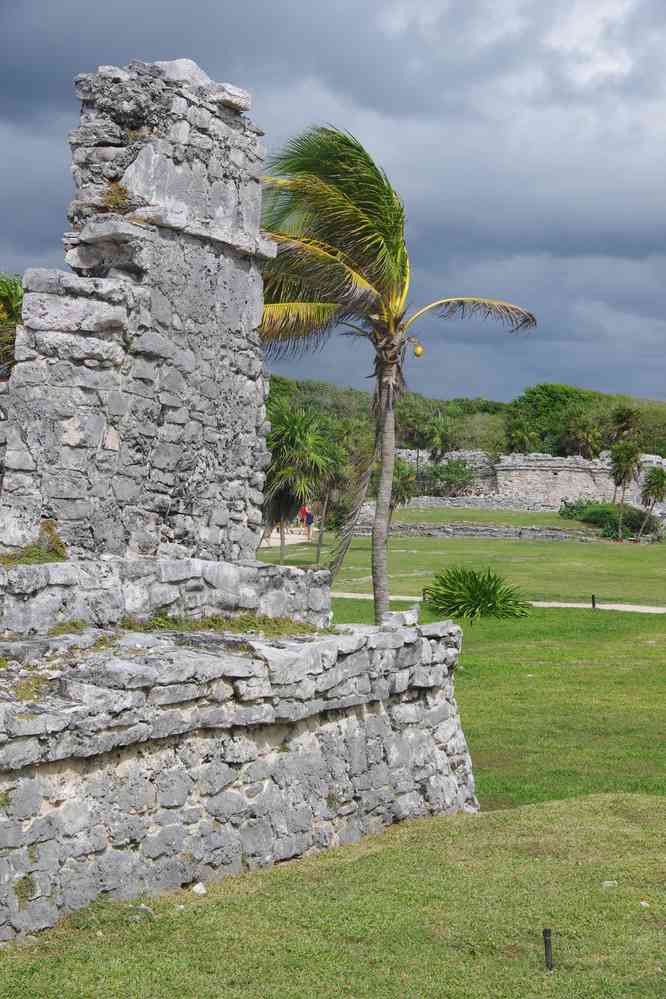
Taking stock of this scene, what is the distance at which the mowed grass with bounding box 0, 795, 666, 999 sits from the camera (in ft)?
18.4

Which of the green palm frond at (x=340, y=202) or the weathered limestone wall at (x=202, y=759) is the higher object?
the green palm frond at (x=340, y=202)

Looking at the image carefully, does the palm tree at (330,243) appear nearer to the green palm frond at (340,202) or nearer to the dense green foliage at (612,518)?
the green palm frond at (340,202)

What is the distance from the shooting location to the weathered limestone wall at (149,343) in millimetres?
8602

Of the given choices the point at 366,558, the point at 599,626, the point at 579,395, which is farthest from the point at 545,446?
the point at 599,626

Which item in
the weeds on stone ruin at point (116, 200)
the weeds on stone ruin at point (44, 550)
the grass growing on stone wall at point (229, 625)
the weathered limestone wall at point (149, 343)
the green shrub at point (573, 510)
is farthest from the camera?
the green shrub at point (573, 510)

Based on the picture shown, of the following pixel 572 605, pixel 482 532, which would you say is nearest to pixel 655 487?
pixel 482 532

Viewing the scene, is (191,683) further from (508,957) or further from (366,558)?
(366,558)

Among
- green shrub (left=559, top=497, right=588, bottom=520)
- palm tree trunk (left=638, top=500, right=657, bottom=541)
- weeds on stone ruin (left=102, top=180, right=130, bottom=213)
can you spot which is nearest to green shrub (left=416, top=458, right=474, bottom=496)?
green shrub (left=559, top=497, right=588, bottom=520)

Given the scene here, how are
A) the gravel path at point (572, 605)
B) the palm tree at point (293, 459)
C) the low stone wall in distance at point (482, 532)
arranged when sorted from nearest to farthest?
1. the gravel path at point (572, 605)
2. the palm tree at point (293, 459)
3. the low stone wall in distance at point (482, 532)

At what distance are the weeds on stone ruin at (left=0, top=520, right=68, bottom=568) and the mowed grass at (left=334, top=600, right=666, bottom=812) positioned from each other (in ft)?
15.1

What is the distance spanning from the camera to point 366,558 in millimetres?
40688

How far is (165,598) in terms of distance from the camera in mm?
8719

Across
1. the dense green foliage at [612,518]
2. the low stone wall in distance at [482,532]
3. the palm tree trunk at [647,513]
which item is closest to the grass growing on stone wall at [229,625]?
the low stone wall in distance at [482,532]

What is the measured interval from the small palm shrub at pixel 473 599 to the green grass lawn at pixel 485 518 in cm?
2564
